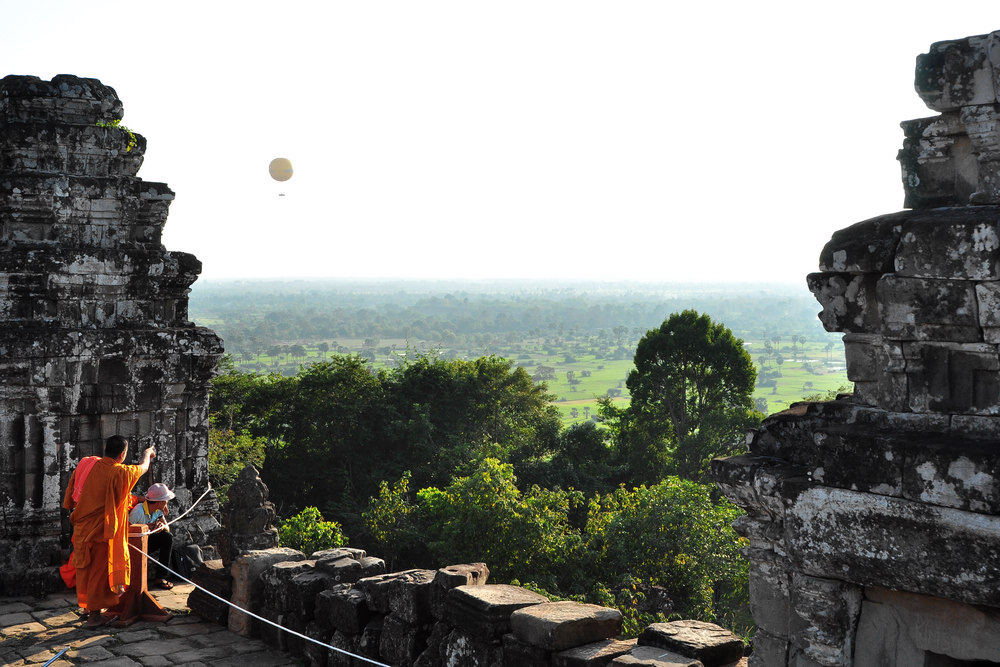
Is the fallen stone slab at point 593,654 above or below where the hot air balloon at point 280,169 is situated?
below

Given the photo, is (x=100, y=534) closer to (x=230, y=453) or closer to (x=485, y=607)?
(x=485, y=607)

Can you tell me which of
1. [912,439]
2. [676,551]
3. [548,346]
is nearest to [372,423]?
[676,551]

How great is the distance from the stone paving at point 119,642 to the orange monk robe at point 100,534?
0.30 metres

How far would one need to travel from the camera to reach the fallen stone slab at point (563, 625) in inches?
181

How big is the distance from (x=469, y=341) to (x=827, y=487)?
159m

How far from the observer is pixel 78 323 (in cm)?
807

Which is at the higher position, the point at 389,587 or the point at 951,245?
the point at 951,245

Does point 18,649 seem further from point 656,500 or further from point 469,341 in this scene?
point 469,341

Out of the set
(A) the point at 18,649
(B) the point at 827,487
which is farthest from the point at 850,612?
(A) the point at 18,649

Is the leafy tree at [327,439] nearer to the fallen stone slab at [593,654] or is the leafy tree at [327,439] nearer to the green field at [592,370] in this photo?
the fallen stone slab at [593,654]

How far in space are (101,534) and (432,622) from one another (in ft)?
9.11

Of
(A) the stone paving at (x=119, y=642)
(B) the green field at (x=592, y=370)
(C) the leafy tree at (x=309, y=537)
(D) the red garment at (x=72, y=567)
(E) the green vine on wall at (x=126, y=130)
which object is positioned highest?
(E) the green vine on wall at (x=126, y=130)

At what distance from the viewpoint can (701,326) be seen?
3086 centimetres

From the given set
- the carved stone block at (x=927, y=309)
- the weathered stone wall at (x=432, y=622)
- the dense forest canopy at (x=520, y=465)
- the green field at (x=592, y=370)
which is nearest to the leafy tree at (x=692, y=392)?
the dense forest canopy at (x=520, y=465)
